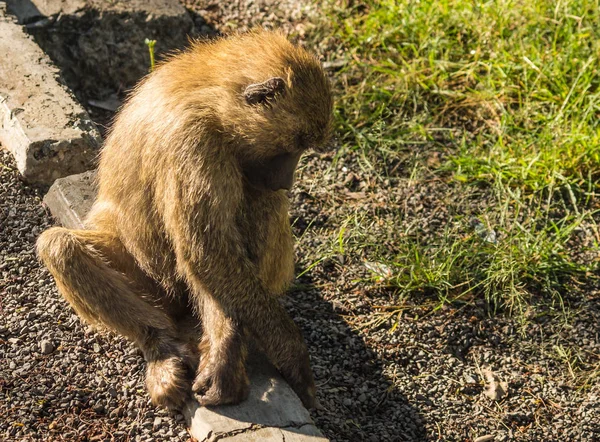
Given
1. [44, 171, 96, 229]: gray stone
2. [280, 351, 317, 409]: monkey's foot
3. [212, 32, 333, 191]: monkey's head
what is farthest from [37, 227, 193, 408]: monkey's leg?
[212, 32, 333, 191]: monkey's head

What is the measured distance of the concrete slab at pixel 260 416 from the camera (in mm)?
3654

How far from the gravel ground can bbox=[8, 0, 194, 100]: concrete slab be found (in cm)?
136

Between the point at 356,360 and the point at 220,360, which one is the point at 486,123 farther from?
the point at 220,360

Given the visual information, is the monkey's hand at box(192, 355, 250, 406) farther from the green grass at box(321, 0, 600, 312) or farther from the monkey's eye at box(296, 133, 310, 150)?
→ the green grass at box(321, 0, 600, 312)

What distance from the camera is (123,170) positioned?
4.20 meters

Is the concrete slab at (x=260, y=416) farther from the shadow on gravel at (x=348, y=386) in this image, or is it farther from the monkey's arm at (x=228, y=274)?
the shadow on gravel at (x=348, y=386)

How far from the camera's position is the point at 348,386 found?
15.1ft

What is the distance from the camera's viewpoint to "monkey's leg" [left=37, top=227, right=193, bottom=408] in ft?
12.9

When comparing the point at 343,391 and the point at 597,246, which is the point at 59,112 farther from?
the point at 597,246

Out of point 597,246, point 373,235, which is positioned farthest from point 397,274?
point 597,246

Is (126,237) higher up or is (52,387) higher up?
(126,237)

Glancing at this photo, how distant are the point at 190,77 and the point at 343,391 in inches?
70.4

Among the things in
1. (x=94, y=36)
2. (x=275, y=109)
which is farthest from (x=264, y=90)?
(x=94, y=36)

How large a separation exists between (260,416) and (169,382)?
17.4 inches
